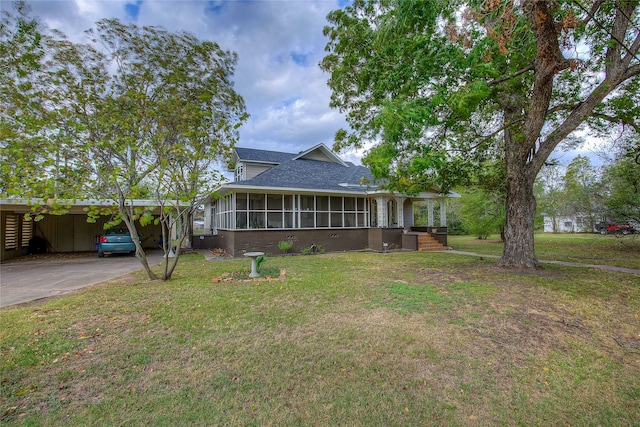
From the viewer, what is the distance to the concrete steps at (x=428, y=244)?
1518cm

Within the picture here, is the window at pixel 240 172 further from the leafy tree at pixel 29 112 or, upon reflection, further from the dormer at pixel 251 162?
the leafy tree at pixel 29 112

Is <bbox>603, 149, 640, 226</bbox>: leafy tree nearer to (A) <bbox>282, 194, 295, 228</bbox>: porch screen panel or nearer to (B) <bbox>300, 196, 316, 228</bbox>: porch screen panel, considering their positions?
(B) <bbox>300, 196, 316, 228</bbox>: porch screen panel

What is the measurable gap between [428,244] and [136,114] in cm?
1391

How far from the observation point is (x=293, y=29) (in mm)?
9711

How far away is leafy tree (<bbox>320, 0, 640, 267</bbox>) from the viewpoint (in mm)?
5523

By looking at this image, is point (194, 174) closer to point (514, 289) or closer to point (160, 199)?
point (160, 199)

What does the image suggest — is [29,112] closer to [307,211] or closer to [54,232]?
[307,211]

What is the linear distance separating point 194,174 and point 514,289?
7.80 meters

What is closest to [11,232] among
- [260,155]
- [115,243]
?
[115,243]

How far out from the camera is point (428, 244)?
50.8 feet

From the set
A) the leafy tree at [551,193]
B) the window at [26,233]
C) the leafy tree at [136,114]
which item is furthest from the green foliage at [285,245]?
the leafy tree at [551,193]

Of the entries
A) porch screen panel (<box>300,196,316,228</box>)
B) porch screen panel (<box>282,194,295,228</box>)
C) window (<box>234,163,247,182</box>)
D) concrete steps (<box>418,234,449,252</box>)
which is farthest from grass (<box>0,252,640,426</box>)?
window (<box>234,163,247,182</box>)

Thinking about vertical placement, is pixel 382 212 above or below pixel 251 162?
below

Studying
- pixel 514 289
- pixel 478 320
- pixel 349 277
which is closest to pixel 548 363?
pixel 478 320
